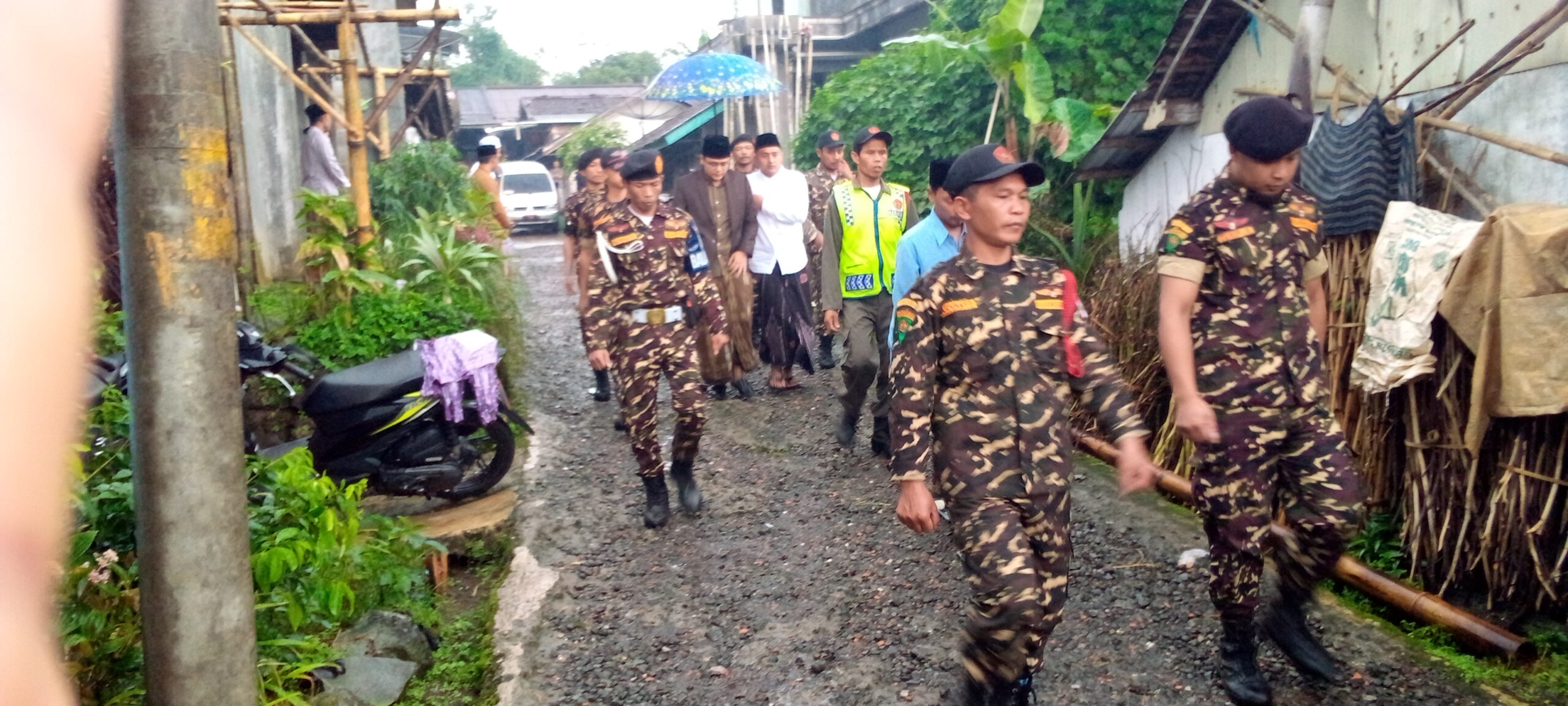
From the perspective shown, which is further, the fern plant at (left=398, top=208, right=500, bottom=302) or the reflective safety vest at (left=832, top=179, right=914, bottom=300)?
the fern plant at (left=398, top=208, right=500, bottom=302)

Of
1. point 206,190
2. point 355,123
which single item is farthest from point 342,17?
point 206,190

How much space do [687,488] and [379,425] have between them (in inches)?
62.3

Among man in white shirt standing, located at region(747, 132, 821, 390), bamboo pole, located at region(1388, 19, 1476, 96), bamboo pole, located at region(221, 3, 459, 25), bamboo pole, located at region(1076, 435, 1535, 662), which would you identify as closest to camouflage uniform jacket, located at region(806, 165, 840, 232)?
man in white shirt standing, located at region(747, 132, 821, 390)

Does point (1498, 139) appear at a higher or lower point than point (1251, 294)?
higher

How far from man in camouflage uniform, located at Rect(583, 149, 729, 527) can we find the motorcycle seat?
945 millimetres

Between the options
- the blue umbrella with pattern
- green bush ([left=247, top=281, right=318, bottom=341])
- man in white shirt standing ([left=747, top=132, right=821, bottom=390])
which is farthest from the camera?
the blue umbrella with pattern

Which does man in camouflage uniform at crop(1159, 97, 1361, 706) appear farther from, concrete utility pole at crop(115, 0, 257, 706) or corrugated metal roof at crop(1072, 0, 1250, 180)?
corrugated metal roof at crop(1072, 0, 1250, 180)

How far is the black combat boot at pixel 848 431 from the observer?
7719 mm

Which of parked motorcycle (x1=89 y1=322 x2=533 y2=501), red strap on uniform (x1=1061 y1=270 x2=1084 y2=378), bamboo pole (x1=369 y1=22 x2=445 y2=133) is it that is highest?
bamboo pole (x1=369 y1=22 x2=445 y2=133)

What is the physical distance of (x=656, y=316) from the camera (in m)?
6.33

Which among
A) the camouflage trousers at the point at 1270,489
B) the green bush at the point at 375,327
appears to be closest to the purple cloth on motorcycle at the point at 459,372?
the green bush at the point at 375,327

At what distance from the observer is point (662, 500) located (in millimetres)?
6289

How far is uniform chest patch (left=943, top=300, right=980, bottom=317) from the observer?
3818 mm

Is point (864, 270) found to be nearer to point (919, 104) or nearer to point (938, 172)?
point (938, 172)
